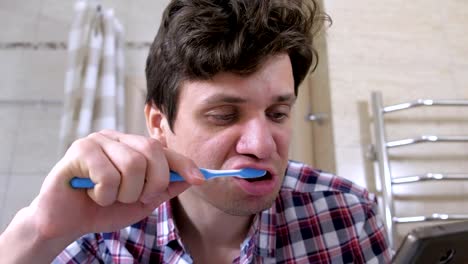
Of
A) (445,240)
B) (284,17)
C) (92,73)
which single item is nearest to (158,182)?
(445,240)

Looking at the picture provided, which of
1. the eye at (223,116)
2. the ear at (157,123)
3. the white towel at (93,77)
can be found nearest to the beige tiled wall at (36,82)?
the white towel at (93,77)

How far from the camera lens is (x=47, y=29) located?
1604 millimetres

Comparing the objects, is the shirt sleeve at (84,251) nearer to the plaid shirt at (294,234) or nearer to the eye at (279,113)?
the plaid shirt at (294,234)

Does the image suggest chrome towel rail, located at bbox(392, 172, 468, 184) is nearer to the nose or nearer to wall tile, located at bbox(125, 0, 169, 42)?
the nose

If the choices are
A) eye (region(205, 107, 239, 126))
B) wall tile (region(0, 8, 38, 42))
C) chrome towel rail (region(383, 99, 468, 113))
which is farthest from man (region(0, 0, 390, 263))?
wall tile (region(0, 8, 38, 42))

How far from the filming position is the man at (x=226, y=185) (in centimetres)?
46

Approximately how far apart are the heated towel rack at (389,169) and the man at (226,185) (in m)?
0.49

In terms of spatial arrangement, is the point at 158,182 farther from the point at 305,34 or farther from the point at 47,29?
the point at 47,29

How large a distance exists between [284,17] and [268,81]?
0.64 feet

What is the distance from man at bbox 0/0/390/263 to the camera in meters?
0.46

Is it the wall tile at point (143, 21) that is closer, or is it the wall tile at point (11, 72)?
the wall tile at point (11, 72)

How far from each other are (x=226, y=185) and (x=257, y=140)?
0.35 ft

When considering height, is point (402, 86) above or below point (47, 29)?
below

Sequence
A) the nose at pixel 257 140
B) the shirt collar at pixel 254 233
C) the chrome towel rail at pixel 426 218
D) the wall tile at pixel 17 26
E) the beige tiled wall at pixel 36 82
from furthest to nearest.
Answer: the wall tile at pixel 17 26 → the beige tiled wall at pixel 36 82 → the chrome towel rail at pixel 426 218 → the shirt collar at pixel 254 233 → the nose at pixel 257 140
